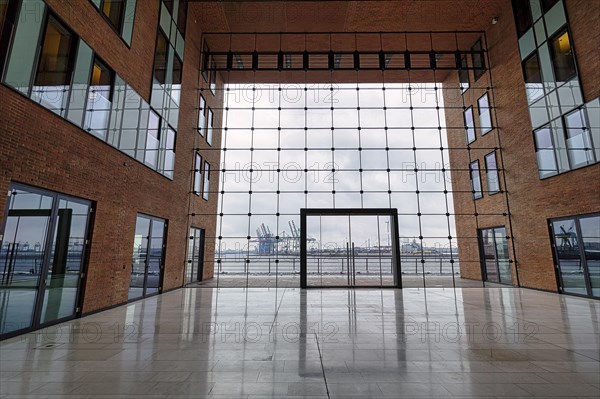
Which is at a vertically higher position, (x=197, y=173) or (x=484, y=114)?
(x=484, y=114)

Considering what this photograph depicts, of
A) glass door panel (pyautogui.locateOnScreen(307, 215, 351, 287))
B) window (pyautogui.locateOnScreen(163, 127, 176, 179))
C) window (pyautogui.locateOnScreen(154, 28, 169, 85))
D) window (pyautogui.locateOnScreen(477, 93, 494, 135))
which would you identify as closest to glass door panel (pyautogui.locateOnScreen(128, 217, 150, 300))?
window (pyautogui.locateOnScreen(163, 127, 176, 179))

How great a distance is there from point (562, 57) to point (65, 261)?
14.0 metres

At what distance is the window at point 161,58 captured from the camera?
943cm

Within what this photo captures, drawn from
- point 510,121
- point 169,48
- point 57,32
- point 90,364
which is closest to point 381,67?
point 510,121

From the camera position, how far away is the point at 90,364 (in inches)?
139

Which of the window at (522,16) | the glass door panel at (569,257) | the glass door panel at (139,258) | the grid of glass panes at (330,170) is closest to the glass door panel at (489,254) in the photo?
the grid of glass panes at (330,170)

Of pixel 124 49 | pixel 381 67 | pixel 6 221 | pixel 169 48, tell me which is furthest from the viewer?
pixel 381 67

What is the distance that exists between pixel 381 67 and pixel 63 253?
12880 millimetres

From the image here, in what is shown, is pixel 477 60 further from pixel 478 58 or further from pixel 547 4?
pixel 547 4

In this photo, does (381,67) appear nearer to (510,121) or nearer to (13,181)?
(510,121)

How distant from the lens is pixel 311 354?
388 centimetres

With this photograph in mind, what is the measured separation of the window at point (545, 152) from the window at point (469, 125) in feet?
11.1

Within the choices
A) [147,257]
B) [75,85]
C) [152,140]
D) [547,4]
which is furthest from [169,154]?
[547,4]

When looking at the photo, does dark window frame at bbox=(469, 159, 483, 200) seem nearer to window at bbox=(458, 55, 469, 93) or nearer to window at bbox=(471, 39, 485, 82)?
window at bbox=(458, 55, 469, 93)
